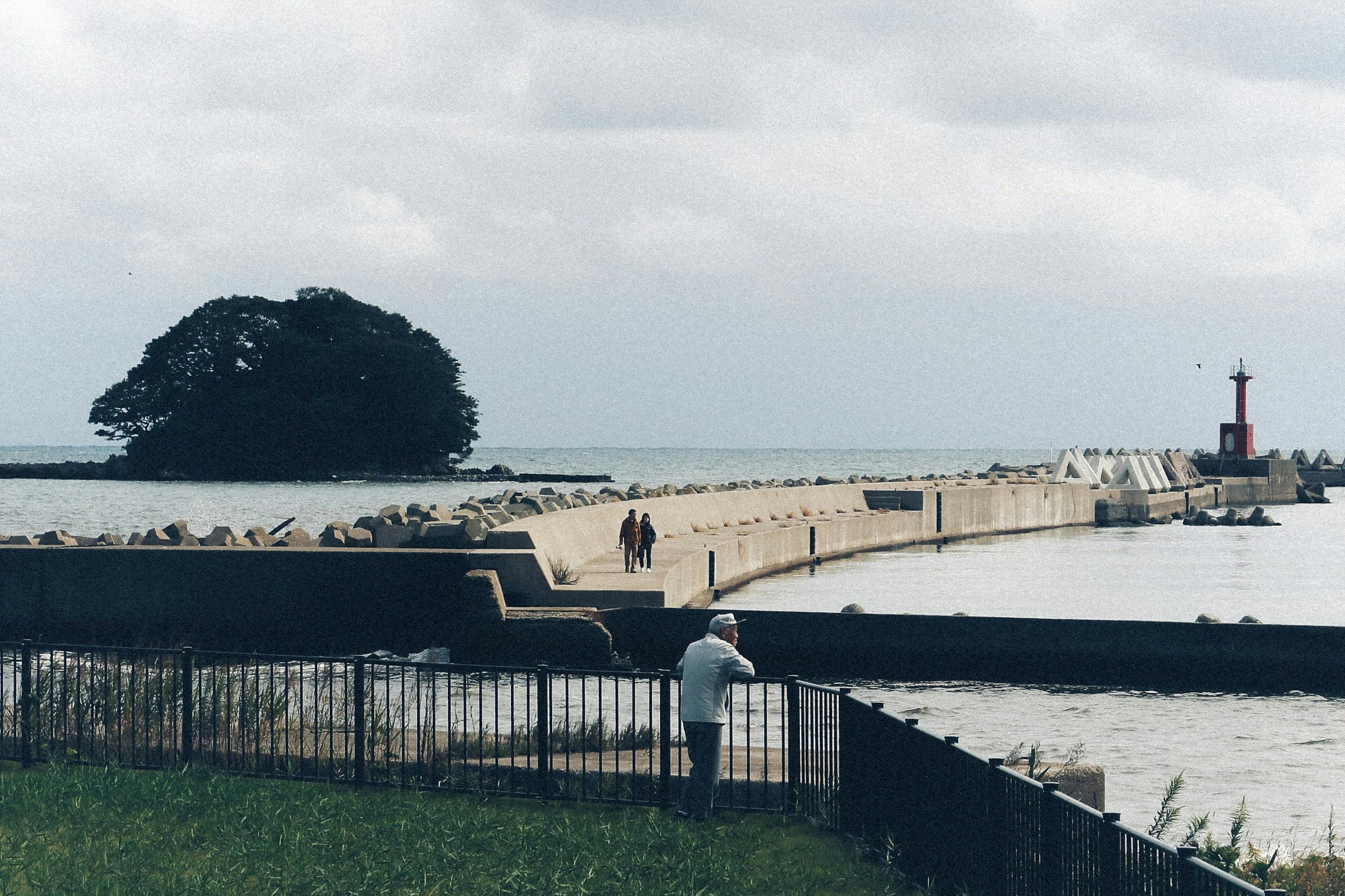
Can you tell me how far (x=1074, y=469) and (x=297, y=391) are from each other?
2361 inches

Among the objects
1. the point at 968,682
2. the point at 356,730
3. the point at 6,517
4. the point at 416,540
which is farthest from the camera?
the point at 6,517

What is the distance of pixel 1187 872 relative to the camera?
4.97 m

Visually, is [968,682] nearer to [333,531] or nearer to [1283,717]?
[1283,717]

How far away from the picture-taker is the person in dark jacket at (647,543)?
23406mm

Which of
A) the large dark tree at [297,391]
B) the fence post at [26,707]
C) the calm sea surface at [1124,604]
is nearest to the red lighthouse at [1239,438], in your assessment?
the calm sea surface at [1124,604]

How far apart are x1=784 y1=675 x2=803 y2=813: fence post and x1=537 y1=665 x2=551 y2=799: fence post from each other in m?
1.63

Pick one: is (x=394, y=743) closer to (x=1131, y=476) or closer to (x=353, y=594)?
(x=353, y=594)

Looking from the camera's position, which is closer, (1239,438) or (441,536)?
(441,536)

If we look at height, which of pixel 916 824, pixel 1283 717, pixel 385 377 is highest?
pixel 385 377

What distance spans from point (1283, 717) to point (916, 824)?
36.6ft

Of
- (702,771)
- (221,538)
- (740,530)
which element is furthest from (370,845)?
(740,530)

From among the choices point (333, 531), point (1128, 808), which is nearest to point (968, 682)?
point (1128, 808)

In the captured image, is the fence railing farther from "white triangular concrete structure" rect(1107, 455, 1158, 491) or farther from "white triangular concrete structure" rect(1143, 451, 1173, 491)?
"white triangular concrete structure" rect(1143, 451, 1173, 491)

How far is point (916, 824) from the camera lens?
7738mm
